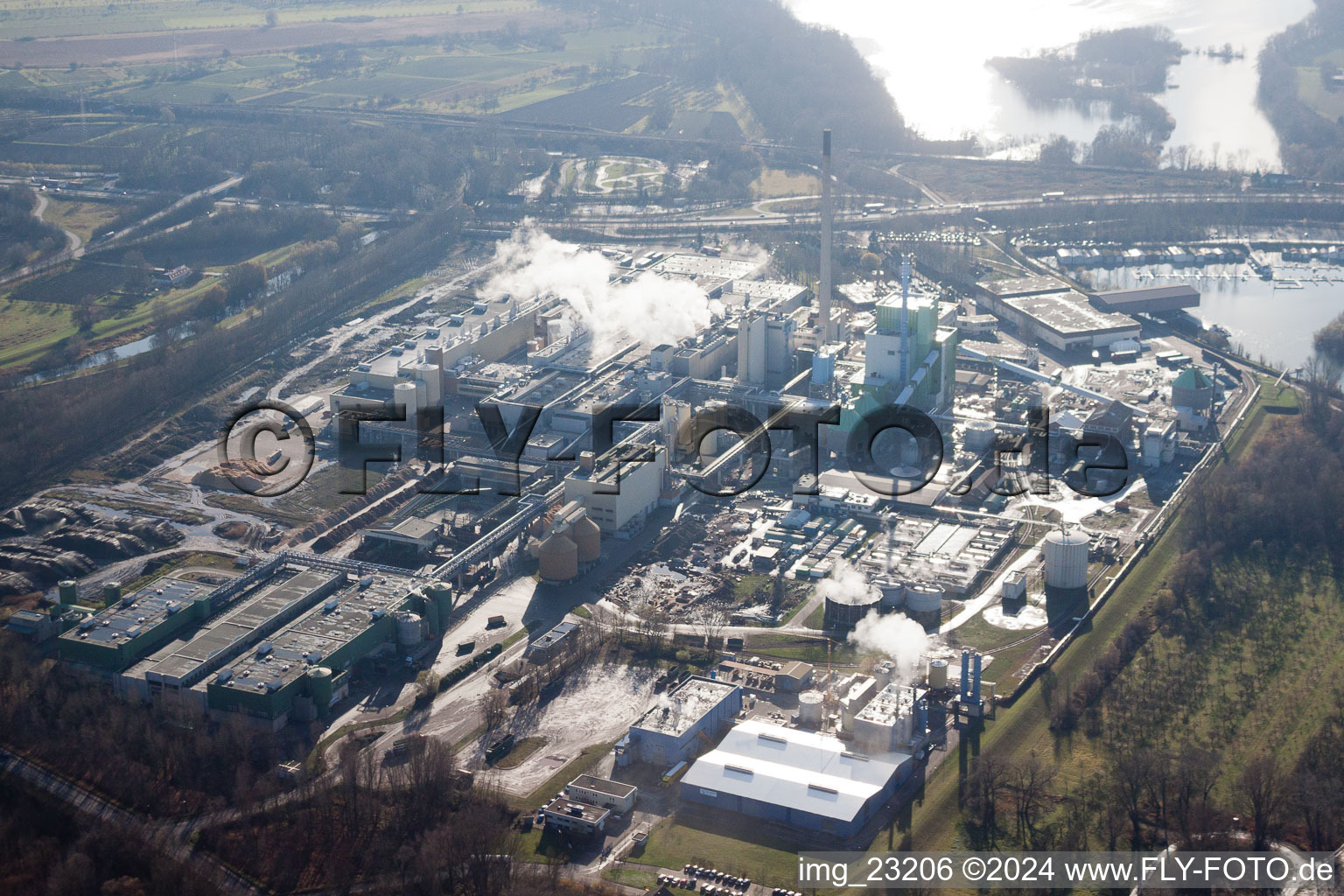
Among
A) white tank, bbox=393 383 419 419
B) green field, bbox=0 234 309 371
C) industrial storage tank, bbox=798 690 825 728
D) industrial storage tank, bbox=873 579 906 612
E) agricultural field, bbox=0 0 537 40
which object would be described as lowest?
industrial storage tank, bbox=798 690 825 728

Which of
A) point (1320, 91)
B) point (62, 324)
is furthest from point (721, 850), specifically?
point (1320, 91)

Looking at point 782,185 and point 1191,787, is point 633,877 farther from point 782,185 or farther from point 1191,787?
point 782,185

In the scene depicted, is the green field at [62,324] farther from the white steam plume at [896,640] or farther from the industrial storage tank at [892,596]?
the white steam plume at [896,640]

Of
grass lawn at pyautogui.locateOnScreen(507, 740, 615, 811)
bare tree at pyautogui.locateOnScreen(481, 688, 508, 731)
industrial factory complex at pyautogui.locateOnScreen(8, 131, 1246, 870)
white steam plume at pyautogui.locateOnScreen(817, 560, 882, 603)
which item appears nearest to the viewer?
grass lawn at pyautogui.locateOnScreen(507, 740, 615, 811)

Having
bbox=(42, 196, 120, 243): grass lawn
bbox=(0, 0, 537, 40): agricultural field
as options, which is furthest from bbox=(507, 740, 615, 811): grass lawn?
bbox=(0, 0, 537, 40): agricultural field

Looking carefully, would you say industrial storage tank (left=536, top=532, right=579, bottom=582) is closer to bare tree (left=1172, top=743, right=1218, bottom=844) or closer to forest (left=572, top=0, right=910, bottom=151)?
bare tree (left=1172, top=743, right=1218, bottom=844)

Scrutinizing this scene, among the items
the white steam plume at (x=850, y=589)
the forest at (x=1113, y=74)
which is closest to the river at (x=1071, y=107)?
the forest at (x=1113, y=74)
